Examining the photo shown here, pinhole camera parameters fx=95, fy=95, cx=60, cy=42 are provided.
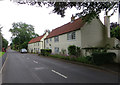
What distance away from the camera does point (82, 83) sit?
5.19 metres

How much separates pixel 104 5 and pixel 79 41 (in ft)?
27.1

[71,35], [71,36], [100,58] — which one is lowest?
[100,58]

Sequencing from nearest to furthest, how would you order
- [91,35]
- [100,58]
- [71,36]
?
1. [100,58]
2. [91,35]
3. [71,36]

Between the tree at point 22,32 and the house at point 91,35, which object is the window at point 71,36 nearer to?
the house at point 91,35

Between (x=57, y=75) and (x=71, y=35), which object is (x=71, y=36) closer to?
(x=71, y=35)

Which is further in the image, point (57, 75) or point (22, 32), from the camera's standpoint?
point (22, 32)

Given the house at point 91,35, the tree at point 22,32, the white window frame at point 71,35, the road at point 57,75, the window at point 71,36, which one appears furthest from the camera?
the tree at point 22,32

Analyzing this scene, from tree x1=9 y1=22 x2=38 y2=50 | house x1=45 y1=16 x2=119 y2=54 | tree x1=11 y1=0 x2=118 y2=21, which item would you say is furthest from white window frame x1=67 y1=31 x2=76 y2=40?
tree x1=9 y1=22 x2=38 y2=50

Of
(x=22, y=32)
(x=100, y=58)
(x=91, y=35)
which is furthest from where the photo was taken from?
(x=22, y=32)

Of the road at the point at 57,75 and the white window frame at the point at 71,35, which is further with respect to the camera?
the white window frame at the point at 71,35

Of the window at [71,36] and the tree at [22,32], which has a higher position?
the tree at [22,32]

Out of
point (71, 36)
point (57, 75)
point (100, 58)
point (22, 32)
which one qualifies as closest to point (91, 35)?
point (71, 36)

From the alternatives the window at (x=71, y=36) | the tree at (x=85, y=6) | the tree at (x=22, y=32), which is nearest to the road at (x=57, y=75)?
the tree at (x=85, y=6)

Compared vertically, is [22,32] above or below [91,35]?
above
